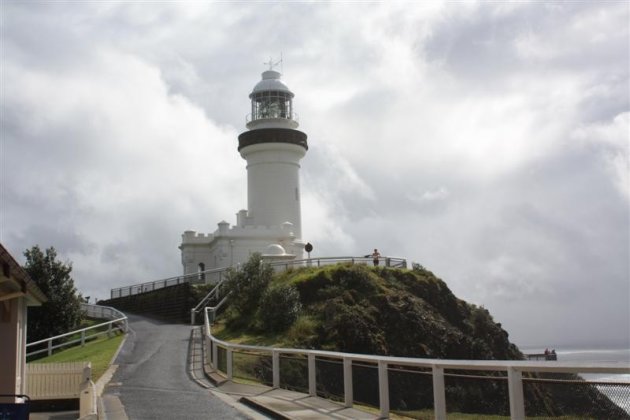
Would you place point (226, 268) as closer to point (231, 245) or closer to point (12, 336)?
point (231, 245)

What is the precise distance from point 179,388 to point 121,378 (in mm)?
3000

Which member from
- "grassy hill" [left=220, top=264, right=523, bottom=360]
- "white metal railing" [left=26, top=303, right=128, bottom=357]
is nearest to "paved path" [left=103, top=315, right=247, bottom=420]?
"white metal railing" [left=26, top=303, right=128, bottom=357]

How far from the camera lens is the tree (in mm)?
32906

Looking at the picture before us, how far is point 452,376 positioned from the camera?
1098 centimetres

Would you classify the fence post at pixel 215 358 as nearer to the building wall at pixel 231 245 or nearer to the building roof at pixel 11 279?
the building roof at pixel 11 279

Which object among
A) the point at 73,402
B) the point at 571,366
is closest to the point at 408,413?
the point at 571,366

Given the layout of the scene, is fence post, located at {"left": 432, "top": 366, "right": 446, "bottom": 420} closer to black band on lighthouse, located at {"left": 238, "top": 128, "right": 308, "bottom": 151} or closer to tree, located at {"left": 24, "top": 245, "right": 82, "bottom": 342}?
tree, located at {"left": 24, "top": 245, "right": 82, "bottom": 342}

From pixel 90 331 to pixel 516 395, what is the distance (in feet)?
95.9

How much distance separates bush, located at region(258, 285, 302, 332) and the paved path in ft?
11.4

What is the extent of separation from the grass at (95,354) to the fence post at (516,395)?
1438cm

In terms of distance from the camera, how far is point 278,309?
3164cm

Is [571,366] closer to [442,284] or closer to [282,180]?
[442,284]

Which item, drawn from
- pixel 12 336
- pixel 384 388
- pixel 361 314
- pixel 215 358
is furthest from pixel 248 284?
pixel 384 388

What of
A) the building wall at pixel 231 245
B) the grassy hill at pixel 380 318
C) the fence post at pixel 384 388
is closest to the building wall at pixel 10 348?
the fence post at pixel 384 388
